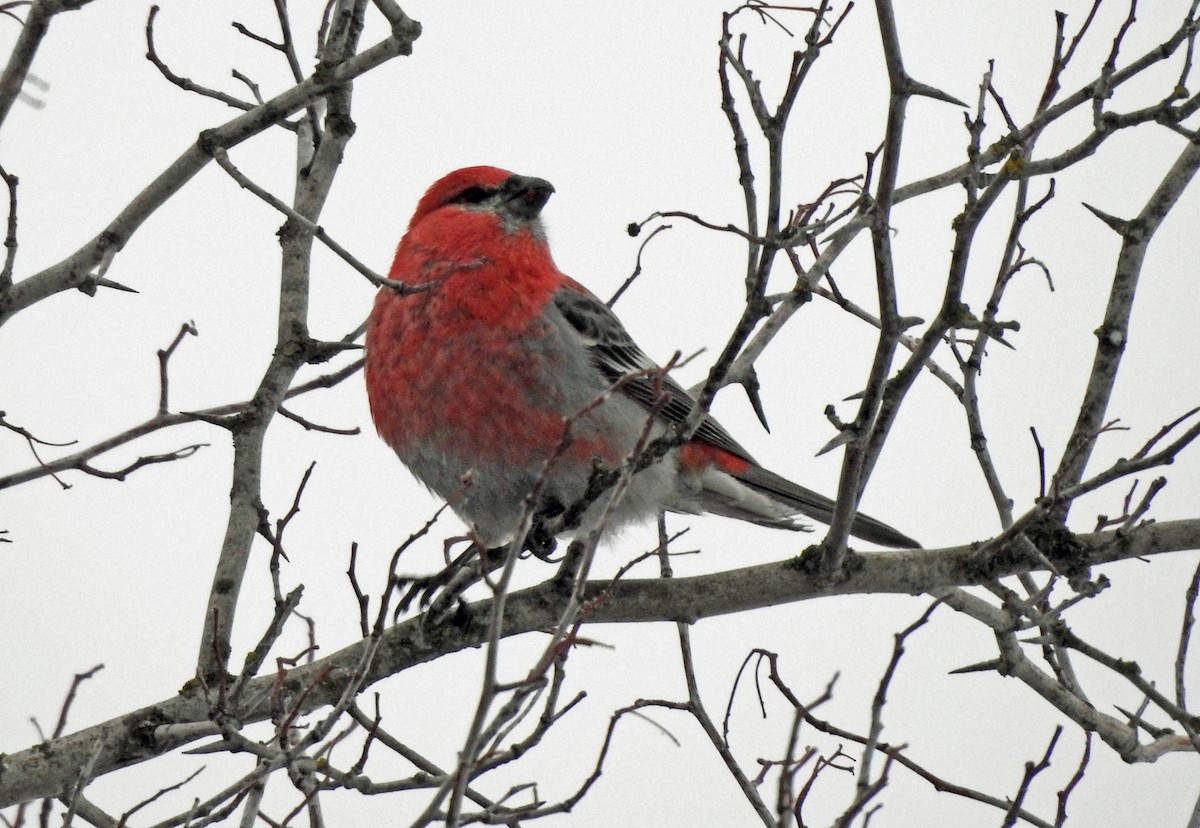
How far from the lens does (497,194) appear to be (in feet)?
18.6

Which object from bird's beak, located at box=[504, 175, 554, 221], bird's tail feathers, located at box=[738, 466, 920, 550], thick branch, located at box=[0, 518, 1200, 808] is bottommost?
thick branch, located at box=[0, 518, 1200, 808]

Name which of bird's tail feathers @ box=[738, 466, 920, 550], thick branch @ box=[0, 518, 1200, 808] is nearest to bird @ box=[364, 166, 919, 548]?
bird's tail feathers @ box=[738, 466, 920, 550]

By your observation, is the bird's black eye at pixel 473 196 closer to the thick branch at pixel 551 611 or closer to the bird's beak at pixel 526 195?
the bird's beak at pixel 526 195

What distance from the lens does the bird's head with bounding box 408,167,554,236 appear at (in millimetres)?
5602

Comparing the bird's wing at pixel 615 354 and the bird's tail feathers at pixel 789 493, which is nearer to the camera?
the bird's wing at pixel 615 354

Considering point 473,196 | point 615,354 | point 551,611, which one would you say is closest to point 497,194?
point 473,196

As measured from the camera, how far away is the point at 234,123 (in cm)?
336

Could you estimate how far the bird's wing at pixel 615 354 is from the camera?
17.2 feet

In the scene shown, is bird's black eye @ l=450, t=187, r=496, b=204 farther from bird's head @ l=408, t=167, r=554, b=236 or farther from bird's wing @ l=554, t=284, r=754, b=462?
bird's wing @ l=554, t=284, r=754, b=462

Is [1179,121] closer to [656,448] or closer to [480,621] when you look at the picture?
[656,448]

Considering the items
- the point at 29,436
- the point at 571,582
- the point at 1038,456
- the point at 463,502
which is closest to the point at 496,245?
the point at 463,502

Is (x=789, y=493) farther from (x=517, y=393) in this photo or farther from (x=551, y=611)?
(x=551, y=611)

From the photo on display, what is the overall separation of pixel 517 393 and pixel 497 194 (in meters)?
1.26

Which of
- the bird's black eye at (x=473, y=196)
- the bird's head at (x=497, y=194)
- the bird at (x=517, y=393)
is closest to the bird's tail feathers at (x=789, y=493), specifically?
the bird at (x=517, y=393)
